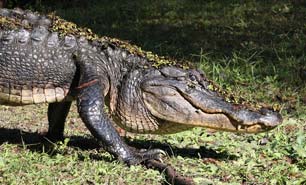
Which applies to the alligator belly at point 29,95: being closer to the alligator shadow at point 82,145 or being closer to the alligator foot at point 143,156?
the alligator shadow at point 82,145

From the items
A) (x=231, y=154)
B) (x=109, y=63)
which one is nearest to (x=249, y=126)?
A: (x=231, y=154)

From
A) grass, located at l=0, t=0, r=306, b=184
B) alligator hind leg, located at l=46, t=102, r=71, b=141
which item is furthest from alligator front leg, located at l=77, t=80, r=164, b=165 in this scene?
alligator hind leg, located at l=46, t=102, r=71, b=141

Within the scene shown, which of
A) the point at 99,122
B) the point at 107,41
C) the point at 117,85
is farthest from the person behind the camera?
the point at 107,41

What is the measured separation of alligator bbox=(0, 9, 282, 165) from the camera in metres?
5.40

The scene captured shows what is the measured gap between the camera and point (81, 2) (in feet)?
44.5

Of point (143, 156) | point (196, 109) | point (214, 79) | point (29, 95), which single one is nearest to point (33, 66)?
point (29, 95)

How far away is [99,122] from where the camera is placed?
525cm

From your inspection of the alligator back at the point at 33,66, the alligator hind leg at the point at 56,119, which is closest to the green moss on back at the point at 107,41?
the alligator back at the point at 33,66

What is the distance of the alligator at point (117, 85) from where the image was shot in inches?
213

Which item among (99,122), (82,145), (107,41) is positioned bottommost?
(82,145)

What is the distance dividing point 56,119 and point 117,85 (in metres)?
0.77

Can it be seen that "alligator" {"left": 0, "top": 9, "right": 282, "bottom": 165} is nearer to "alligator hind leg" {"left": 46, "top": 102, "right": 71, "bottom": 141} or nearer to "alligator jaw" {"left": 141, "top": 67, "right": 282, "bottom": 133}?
"alligator jaw" {"left": 141, "top": 67, "right": 282, "bottom": 133}

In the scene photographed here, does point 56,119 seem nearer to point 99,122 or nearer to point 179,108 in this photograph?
point 99,122

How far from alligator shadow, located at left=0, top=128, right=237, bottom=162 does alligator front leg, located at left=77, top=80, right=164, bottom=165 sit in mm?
171
